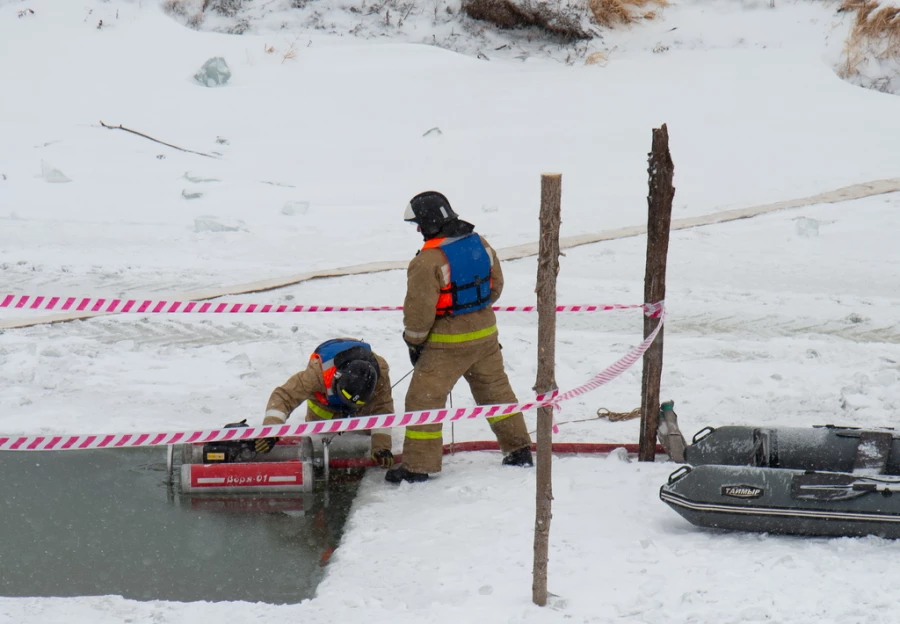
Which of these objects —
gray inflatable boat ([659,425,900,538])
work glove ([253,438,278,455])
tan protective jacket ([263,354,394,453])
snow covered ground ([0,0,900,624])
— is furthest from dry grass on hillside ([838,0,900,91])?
work glove ([253,438,278,455])

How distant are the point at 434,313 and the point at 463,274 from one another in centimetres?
28

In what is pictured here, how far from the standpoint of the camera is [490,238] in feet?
33.1

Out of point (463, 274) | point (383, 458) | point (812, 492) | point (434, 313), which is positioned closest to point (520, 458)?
point (383, 458)

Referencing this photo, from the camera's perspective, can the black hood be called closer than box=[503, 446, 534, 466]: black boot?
Yes

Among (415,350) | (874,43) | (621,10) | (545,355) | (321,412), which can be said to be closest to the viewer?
(545,355)

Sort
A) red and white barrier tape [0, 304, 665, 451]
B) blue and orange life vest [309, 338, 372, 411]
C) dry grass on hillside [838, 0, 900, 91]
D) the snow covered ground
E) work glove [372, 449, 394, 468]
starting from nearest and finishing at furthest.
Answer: the snow covered ground
red and white barrier tape [0, 304, 665, 451]
blue and orange life vest [309, 338, 372, 411]
work glove [372, 449, 394, 468]
dry grass on hillside [838, 0, 900, 91]

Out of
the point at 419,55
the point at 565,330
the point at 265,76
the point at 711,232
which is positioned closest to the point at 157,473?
the point at 565,330

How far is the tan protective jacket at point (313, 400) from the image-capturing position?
5.82 meters

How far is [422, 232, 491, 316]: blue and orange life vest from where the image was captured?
18.0 feet

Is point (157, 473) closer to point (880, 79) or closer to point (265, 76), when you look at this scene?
point (265, 76)

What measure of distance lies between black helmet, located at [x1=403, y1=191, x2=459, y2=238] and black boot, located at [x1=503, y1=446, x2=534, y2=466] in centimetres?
147

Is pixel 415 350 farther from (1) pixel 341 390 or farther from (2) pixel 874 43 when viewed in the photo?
(2) pixel 874 43

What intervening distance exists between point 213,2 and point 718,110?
8744mm

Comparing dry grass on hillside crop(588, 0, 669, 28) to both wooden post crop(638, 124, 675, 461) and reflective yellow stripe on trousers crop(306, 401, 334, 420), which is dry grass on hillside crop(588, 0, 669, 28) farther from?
reflective yellow stripe on trousers crop(306, 401, 334, 420)
